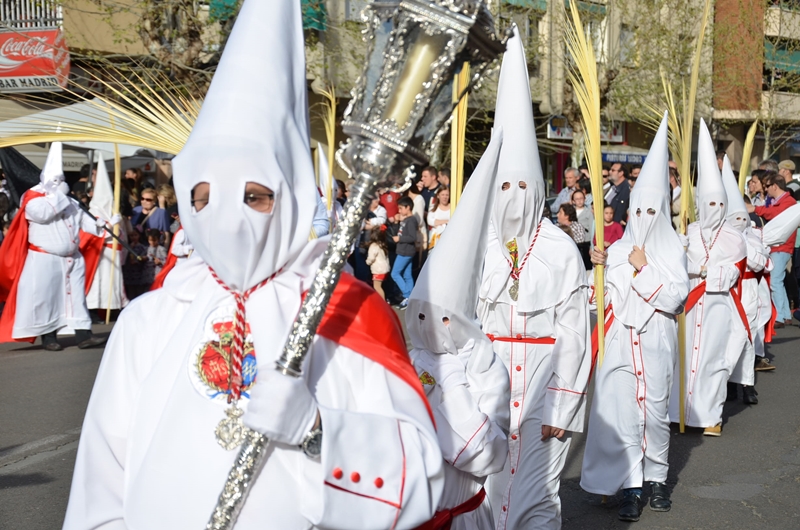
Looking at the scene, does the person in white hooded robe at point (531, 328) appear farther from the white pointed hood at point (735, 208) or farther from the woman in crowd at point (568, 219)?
the woman in crowd at point (568, 219)

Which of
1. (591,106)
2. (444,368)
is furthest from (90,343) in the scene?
(444,368)

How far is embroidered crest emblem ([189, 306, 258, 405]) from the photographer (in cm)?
251

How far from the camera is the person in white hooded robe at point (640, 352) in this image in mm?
6152

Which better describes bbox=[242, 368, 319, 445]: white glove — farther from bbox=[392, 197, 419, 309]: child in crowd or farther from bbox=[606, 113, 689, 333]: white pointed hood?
bbox=[392, 197, 419, 309]: child in crowd

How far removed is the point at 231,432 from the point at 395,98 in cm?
88

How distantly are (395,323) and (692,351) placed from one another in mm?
6276

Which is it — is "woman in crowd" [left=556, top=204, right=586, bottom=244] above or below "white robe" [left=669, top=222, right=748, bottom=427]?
above

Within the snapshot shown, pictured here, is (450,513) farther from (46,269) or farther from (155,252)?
(155,252)

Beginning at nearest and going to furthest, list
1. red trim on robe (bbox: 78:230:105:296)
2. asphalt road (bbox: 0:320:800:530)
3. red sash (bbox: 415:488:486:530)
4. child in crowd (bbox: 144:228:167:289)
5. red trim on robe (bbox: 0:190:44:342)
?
1. red sash (bbox: 415:488:486:530)
2. asphalt road (bbox: 0:320:800:530)
3. red trim on robe (bbox: 0:190:44:342)
4. red trim on robe (bbox: 78:230:105:296)
5. child in crowd (bbox: 144:228:167:289)

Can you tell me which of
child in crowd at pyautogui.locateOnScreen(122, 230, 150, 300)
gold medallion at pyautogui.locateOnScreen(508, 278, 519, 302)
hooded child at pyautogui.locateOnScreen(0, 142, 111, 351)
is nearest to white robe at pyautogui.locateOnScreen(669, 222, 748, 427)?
gold medallion at pyautogui.locateOnScreen(508, 278, 519, 302)

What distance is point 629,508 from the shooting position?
5973 millimetres

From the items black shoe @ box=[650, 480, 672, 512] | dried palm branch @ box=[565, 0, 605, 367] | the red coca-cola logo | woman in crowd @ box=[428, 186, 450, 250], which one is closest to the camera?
black shoe @ box=[650, 480, 672, 512]

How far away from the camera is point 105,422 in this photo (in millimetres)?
2570

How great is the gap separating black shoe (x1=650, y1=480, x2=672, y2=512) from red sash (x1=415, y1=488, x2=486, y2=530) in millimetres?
2830
